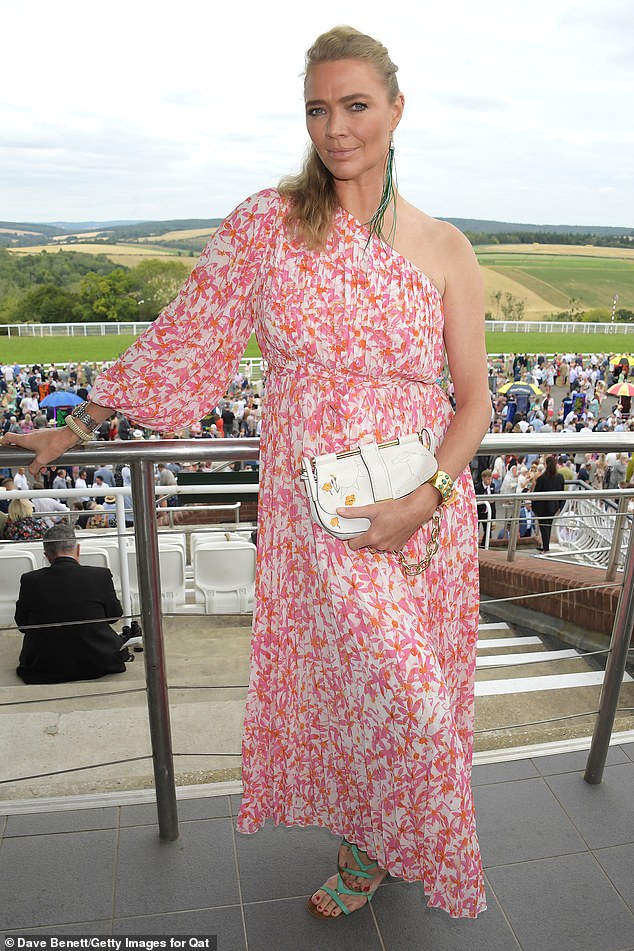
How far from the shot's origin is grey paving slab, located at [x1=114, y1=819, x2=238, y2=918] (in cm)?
128

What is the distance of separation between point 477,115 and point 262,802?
462 ft

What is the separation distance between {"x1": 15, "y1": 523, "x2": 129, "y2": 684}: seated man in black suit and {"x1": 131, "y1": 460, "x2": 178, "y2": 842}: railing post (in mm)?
1597

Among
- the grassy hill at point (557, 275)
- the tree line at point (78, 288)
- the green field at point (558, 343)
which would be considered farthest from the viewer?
the grassy hill at point (557, 275)

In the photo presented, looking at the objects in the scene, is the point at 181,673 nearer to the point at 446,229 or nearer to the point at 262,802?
the point at 262,802

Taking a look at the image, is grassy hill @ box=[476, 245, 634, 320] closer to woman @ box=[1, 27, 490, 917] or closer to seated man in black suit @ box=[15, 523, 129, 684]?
seated man in black suit @ box=[15, 523, 129, 684]

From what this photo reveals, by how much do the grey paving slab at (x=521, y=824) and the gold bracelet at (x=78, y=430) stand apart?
1.13 metres

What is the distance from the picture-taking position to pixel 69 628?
3230mm

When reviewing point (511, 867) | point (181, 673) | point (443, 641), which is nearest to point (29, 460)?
point (443, 641)

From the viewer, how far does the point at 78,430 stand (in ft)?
3.89

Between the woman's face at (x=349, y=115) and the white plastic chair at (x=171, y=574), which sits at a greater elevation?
the woman's face at (x=349, y=115)

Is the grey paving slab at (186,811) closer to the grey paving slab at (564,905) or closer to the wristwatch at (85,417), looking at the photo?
the grey paving slab at (564,905)

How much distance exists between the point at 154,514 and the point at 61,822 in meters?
0.73

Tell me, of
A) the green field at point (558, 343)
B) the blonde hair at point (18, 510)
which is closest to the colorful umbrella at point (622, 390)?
the blonde hair at point (18, 510)

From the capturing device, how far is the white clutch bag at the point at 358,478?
3.45ft
